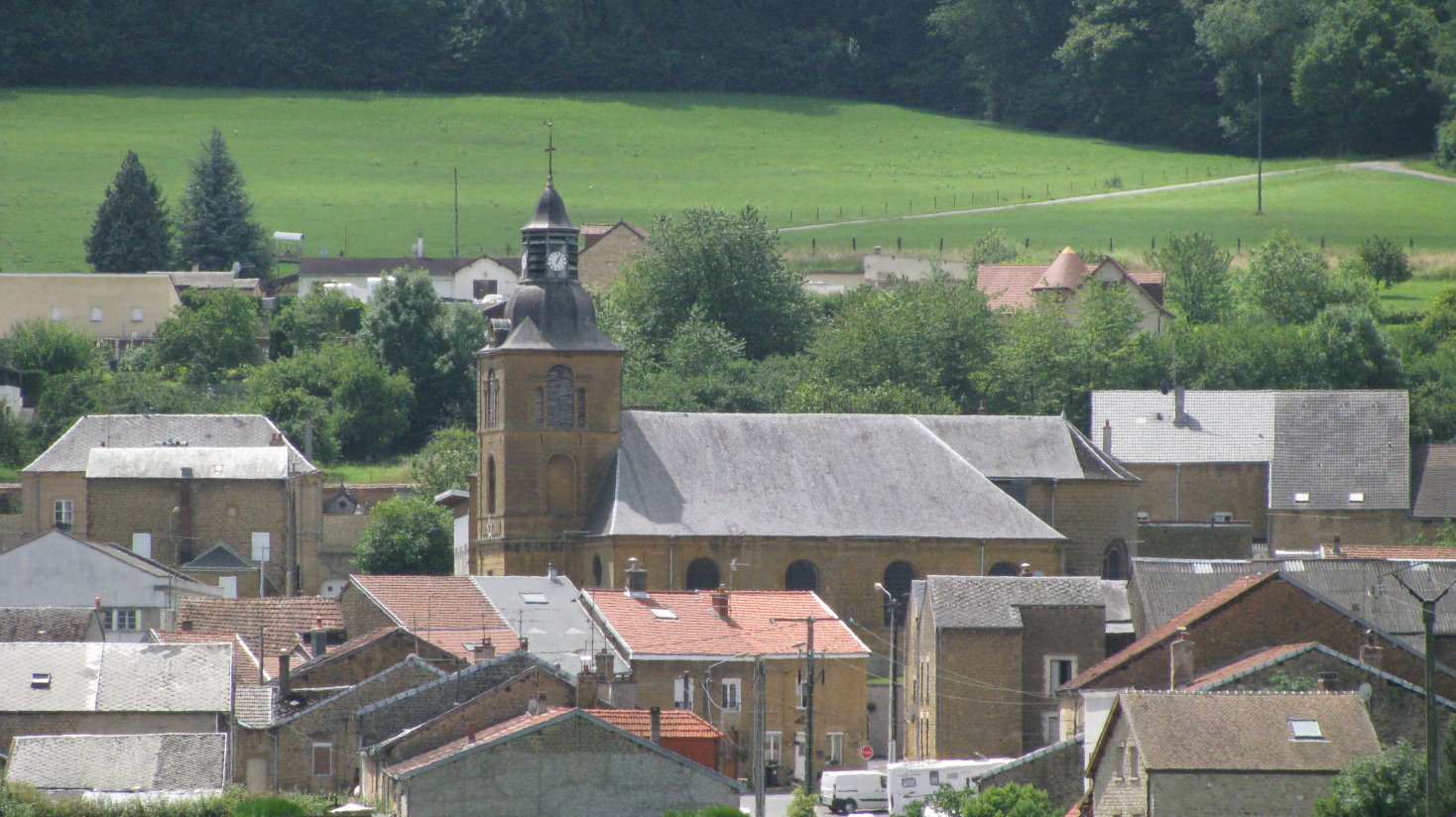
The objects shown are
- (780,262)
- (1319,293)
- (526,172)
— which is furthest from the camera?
(526,172)

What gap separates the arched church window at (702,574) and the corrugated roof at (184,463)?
57.7 ft

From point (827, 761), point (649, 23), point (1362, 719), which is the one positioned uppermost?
point (649, 23)

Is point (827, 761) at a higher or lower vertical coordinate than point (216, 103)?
lower

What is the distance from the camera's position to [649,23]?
14400 centimetres

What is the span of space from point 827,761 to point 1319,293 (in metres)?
46.7

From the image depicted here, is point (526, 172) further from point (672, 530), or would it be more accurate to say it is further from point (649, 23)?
point (672, 530)

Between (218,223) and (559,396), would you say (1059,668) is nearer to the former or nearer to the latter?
(559,396)

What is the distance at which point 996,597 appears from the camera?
52.7m

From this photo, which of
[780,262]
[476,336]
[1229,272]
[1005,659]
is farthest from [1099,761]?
[1229,272]

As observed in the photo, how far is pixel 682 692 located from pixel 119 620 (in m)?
18.4

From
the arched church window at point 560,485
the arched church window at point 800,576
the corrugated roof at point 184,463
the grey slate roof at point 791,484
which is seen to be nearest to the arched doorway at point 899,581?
the grey slate roof at point 791,484

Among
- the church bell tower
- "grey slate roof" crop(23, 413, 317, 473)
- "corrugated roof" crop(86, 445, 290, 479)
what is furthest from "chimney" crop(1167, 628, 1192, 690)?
"grey slate roof" crop(23, 413, 317, 473)

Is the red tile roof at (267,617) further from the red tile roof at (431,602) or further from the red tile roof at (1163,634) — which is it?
the red tile roof at (1163,634)

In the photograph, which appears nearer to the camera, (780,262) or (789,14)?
(780,262)
